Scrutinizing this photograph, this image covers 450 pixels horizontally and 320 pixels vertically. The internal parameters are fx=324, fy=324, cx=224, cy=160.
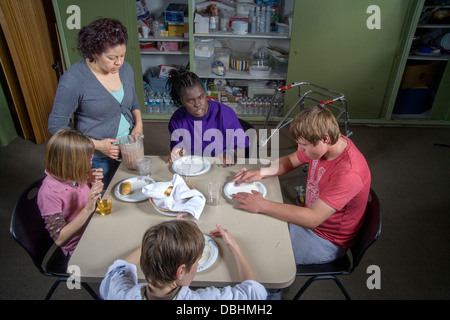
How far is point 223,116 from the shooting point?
2.04m

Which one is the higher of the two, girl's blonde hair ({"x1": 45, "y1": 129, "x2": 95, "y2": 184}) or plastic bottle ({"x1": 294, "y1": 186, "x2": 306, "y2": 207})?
girl's blonde hair ({"x1": 45, "y1": 129, "x2": 95, "y2": 184})

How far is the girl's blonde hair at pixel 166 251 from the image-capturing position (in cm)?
94

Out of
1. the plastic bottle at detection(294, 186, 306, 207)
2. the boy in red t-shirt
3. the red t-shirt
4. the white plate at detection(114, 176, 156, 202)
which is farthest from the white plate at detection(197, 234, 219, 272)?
the plastic bottle at detection(294, 186, 306, 207)

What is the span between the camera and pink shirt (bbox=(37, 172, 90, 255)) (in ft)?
4.53

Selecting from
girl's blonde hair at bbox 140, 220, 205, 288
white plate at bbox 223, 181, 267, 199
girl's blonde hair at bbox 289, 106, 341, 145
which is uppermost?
girl's blonde hair at bbox 289, 106, 341, 145

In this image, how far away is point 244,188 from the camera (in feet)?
5.28

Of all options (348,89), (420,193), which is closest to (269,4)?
(348,89)

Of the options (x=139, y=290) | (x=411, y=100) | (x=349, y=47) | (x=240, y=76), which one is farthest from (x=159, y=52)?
(x=139, y=290)

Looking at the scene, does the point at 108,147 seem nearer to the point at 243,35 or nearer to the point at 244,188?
the point at 244,188

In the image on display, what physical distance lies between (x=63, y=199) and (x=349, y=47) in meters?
3.23

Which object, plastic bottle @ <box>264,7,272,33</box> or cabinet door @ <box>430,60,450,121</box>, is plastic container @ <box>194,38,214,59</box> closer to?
plastic bottle @ <box>264,7,272,33</box>

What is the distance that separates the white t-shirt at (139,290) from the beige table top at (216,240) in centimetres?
7

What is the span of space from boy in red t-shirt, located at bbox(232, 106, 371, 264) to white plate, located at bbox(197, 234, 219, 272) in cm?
26
